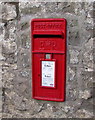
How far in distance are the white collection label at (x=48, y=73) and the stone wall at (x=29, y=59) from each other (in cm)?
19

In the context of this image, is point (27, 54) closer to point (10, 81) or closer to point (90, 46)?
point (10, 81)

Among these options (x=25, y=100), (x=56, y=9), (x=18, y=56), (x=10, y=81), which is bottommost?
(x=25, y=100)

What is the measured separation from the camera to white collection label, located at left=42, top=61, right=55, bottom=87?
2592mm

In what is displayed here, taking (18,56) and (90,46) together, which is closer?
(90,46)

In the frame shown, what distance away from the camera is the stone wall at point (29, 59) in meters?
2.50

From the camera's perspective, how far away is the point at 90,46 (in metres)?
2.50

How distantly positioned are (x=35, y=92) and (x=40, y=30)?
76 centimetres

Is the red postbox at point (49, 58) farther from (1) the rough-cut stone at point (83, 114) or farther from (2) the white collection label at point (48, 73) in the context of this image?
(1) the rough-cut stone at point (83, 114)

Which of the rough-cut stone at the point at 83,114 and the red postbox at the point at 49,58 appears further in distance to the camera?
the rough-cut stone at the point at 83,114

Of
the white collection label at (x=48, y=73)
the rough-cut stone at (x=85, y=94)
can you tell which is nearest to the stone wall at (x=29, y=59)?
the rough-cut stone at (x=85, y=94)

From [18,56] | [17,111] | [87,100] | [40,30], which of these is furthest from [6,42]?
[87,100]

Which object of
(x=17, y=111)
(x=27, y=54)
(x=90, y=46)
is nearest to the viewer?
(x=90, y=46)

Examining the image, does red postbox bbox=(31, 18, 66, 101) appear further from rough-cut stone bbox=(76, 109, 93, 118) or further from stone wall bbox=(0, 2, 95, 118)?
rough-cut stone bbox=(76, 109, 93, 118)

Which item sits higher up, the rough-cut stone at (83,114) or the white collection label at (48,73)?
the white collection label at (48,73)
